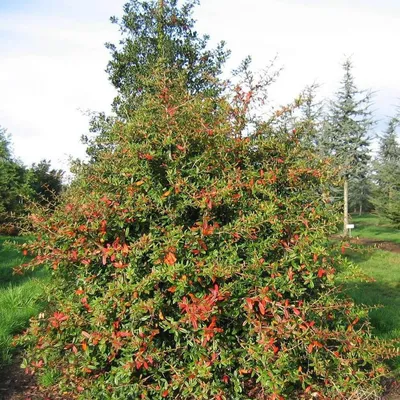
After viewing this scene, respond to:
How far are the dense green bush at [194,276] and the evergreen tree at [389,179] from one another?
1334cm

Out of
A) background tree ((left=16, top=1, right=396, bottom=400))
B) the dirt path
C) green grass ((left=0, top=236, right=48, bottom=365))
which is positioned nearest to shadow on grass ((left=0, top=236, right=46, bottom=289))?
green grass ((left=0, top=236, right=48, bottom=365))

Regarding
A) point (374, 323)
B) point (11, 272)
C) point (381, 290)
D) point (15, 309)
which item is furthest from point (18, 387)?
point (381, 290)

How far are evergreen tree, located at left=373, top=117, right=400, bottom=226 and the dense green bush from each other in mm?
13341

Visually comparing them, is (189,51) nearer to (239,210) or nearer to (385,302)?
(385,302)

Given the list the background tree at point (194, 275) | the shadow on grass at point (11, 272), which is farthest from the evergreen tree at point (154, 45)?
the background tree at point (194, 275)

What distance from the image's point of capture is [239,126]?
354cm

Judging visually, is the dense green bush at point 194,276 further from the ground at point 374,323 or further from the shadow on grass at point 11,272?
the shadow on grass at point 11,272

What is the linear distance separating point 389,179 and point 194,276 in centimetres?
2022

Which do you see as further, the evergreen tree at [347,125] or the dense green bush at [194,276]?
the evergreen tree at [347,125]

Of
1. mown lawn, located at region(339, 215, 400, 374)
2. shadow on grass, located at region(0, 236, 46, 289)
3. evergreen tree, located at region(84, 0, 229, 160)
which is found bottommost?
mown lawn, located at region(339, 215, 400, 374)

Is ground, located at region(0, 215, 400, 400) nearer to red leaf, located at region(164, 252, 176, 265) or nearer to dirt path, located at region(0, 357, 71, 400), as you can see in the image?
dirt path, located at region(0, 357, 71, 400)

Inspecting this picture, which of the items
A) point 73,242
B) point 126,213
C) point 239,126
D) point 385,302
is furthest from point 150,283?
point 385,302

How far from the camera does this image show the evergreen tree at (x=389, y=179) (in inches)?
654

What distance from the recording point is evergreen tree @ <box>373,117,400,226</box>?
16.6 m
